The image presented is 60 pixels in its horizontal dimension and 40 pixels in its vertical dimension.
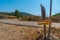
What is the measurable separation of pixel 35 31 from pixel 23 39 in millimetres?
1505

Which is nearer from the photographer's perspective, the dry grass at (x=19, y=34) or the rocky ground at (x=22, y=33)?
the rocky ground at (x=22, y=33)

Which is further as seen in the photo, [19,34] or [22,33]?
[22,33]

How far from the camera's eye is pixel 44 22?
10.7 m

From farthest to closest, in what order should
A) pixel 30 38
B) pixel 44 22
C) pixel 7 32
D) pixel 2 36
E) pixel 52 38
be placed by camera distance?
1. pixel 7 32
2. pixel 2 36
3. pixel 30 38
4. pixel 52 38
5. pixel 44 22

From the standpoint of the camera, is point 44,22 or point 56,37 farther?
point 56,37

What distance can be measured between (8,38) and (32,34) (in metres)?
1.63

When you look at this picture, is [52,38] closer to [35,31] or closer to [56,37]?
[56,37]

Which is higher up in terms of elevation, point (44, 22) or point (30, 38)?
point (44, 22)

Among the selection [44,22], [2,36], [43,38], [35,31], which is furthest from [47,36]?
[2,36]

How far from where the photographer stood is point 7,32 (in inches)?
596

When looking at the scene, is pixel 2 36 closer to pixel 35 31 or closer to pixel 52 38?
pixel 35 31

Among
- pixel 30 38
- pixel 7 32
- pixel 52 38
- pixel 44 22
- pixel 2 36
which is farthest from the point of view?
pixel 7 32

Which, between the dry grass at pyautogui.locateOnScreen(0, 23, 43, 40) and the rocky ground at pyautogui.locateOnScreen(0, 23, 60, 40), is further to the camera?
the dry grass at pyautogui.locateOnScreen(0, 23, 43, 40)

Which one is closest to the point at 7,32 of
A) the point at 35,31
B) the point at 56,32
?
the point at 35,31
